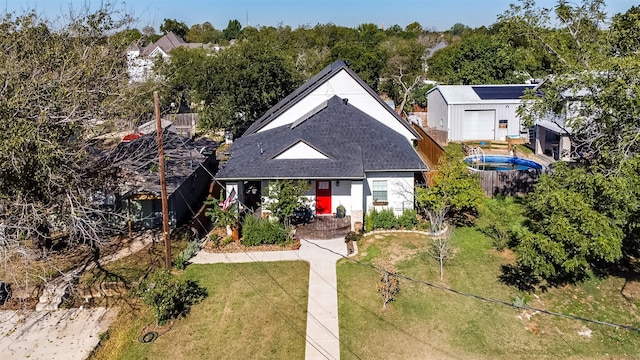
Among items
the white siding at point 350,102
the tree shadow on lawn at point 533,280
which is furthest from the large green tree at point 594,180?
Answer: the white siding at point 350,102

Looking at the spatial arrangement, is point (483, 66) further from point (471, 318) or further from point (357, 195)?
point (471, 318)

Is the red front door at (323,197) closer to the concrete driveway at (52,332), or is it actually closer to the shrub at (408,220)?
the shrub at (408,220)

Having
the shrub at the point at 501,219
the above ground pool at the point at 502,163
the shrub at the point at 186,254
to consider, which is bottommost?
the shrub at the point at 186,254

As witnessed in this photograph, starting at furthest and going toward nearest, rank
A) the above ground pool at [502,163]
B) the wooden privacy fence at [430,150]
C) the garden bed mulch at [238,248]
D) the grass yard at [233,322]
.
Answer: the above ground pool at [502,163] → the wooden privacy fence at [430,150] → the garden bed mulch at [238,248] → the grass yard at [233,322]

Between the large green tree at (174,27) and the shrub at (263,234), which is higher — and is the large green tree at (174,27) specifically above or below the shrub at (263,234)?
above

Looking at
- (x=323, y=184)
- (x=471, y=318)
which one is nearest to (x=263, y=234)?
(x=323, y=184)
